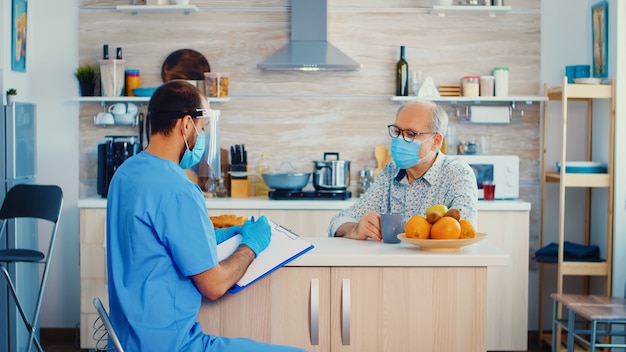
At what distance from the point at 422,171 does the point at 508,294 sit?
1897 mm

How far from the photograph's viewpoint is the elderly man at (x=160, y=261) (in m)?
2.29

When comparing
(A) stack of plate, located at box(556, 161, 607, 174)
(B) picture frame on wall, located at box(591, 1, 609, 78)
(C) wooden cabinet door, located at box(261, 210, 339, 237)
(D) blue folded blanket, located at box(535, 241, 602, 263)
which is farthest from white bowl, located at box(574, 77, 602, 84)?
(C) wooden cabinet door, located at box(261, 210, 339, 237)

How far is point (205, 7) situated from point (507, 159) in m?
2.08

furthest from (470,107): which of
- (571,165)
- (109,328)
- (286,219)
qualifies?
(109,328)

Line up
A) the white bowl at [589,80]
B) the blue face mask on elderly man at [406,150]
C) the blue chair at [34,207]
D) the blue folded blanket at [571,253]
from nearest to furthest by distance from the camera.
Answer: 1. the blue face mask on elderly man at [406,150]
2. the blue chair at [34,207]
3. the white bowl at [589,80]
4. the blue folded blanket at [571,253]

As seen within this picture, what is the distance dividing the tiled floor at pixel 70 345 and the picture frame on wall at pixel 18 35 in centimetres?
169

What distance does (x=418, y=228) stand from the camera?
106 inches

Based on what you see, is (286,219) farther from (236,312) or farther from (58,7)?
(236,312)

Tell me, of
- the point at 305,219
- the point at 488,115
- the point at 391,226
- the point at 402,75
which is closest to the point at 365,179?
the point at 305,219

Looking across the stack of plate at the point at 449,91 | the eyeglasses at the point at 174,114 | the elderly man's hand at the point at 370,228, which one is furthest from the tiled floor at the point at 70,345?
the eyeglasses at the point at 174,114

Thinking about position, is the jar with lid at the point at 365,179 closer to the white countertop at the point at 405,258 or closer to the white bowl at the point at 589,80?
the white bowl at the point at 589,80

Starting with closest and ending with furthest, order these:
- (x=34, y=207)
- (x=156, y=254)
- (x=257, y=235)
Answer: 1. (x=156, y=254)
2. (x=257, y=235)
3. (x=34, y=207)

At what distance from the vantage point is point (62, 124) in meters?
5.46

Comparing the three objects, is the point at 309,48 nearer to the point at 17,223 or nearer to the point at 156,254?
the point at 17,223
